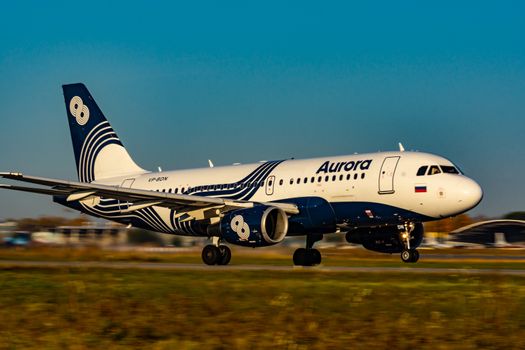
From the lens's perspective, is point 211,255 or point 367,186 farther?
point 211,255

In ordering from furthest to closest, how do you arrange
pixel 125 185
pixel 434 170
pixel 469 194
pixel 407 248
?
1. pixel 125 185
2. pixel 407 248
3. pixel 434 170
4. pixel 469 194

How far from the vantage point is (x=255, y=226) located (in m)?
29.4

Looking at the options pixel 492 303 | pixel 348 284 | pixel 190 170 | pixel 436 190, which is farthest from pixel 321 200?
pixel 492 303

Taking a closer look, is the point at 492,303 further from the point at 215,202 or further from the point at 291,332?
the point at 215,202

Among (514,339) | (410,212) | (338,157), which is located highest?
(338,157)

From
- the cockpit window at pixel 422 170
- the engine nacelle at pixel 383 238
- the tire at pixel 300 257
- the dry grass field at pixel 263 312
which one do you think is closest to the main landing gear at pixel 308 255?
the tire at pixel 300 257

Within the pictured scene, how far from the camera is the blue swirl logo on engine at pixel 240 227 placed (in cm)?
2952

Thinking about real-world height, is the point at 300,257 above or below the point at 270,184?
below

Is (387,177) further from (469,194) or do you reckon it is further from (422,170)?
(469,194)

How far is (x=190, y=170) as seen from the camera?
123 feet

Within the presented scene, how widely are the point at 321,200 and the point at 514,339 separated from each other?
19636mm

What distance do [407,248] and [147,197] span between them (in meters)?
9.73

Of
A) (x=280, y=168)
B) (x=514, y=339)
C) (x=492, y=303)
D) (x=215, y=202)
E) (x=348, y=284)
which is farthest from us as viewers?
(x=280, y=168)

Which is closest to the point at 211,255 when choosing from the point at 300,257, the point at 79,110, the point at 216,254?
the point at 216,254
